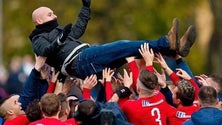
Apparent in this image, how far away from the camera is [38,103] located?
15.3 m

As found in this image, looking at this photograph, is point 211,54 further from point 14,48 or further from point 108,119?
point 108,119

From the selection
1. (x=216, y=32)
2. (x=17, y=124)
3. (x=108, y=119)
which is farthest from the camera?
(x=216, y=32)

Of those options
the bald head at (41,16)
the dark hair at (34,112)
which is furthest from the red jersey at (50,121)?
the bald head at (41,16)

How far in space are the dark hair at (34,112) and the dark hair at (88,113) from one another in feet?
2.57

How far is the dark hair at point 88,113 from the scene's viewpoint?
1463 cm

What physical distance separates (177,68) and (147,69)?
36.7 inches

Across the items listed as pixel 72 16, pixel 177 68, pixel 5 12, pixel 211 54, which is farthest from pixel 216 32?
pixel 177 68

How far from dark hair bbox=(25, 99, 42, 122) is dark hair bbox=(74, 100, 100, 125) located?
784mm

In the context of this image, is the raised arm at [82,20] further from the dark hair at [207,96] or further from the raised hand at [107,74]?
the dark hair at [207,96]

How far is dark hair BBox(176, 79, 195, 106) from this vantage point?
15.4 m

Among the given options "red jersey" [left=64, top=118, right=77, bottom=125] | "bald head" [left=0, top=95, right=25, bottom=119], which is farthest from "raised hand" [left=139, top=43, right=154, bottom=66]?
"bald head" [left=0, top=95, right=25, bottom=119]

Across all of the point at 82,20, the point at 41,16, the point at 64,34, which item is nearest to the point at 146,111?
the point at 64,34

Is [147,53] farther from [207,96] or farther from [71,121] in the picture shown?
[71,121]

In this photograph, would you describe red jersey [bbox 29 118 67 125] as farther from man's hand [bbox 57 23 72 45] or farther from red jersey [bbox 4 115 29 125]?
man's hand [bbox 57 23 72 45]
